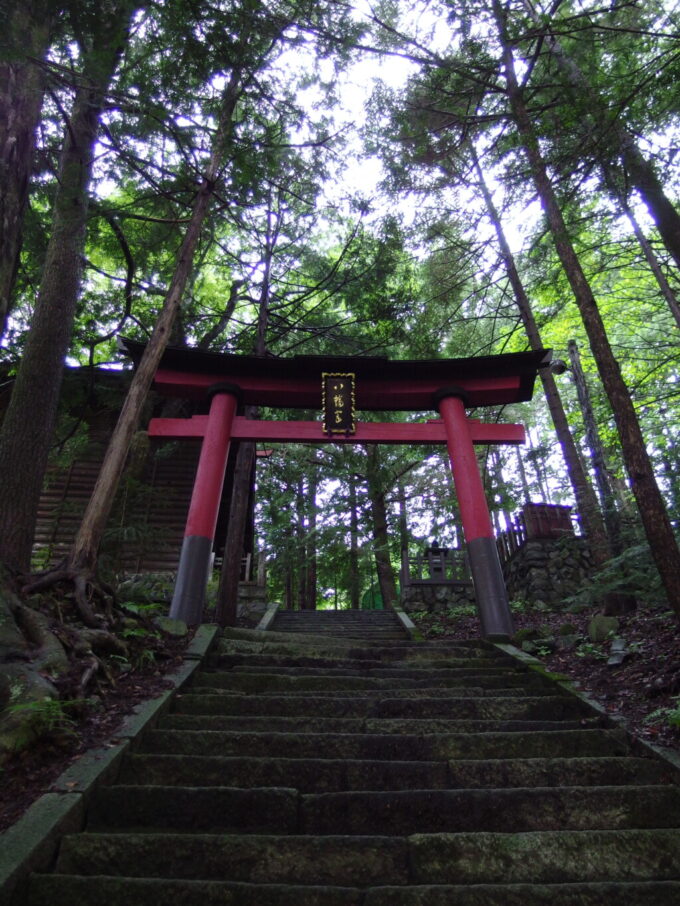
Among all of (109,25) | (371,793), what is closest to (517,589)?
(371,793)

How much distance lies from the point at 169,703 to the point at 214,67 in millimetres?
8158

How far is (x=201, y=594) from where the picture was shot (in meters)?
7.66

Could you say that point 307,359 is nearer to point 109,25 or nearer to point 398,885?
point 109,25

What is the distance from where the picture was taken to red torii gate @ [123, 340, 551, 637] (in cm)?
851

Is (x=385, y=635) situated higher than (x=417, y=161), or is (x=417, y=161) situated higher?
(x=417, y=161)

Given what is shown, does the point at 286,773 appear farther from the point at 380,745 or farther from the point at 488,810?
the point at 488,810

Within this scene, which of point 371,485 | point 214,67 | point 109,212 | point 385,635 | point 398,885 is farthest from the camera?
point 371,485

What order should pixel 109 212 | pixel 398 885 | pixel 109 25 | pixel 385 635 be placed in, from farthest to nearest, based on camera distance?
pixel 385 635 < pixel 109 212 < pixel 109 25 < pixel 398 885

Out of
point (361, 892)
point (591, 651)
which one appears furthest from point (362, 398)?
point (361, 892)

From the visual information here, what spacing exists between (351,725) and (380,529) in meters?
12.9

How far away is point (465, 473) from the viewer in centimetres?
870

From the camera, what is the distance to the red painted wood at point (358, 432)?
907 cm

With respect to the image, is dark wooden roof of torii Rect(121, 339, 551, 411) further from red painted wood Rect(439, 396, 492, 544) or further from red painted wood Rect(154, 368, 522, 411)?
red painted wood Rect(439, 396, 492, 544)

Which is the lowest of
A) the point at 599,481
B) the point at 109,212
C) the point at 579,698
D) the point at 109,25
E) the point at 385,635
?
the point at 579,698
